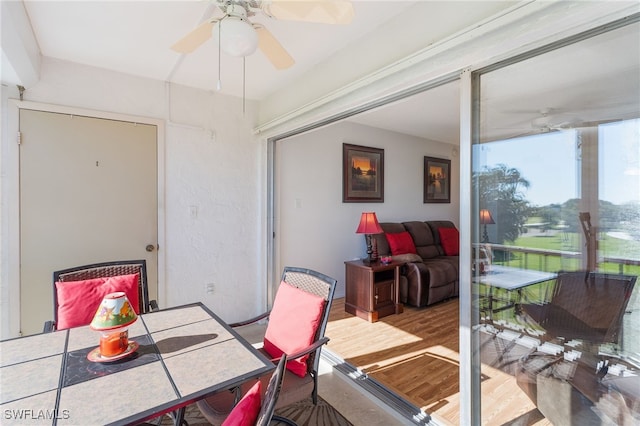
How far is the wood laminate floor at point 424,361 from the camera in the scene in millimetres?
1462

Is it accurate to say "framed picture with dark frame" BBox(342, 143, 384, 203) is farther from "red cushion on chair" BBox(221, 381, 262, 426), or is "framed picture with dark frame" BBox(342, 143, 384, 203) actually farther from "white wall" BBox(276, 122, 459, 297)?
"red cushion on chair" BBox(221, 381, 262, 426)

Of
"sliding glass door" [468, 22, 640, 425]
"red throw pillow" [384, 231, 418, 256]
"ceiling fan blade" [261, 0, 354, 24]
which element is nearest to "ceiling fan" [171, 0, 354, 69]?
"ceiling fan blade" [261, 0, 354, 24]

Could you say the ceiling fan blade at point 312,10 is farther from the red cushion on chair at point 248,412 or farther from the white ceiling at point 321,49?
the red cushion on chair at point 248,412

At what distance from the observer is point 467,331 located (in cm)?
151

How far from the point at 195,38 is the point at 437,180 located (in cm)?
491

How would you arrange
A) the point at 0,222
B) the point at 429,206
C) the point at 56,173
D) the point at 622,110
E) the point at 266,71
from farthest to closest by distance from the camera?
the point at 429,206 → the point at 266,71 → the point at 56,173 → the point at 0,222 → the point at 622,110

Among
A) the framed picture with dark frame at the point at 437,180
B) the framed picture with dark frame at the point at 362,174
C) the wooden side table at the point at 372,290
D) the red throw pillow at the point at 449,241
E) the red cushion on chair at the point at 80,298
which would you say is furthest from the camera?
the framed picture with dark frame at the point at 437,180

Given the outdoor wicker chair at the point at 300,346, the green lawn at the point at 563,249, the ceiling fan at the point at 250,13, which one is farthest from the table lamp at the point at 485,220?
the ceiling fan at the point at 250,13

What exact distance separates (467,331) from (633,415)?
605mm

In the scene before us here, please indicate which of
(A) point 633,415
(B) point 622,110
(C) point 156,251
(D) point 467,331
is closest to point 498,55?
(B) point 622,110

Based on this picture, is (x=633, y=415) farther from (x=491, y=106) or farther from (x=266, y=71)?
(x=266, y=71)

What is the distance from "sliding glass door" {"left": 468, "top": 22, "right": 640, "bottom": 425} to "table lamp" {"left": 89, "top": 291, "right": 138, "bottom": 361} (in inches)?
63.8

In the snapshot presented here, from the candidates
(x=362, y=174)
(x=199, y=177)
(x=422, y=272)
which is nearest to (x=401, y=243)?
(x=422, y=272)

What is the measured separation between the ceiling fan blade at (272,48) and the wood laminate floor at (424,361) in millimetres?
1997
